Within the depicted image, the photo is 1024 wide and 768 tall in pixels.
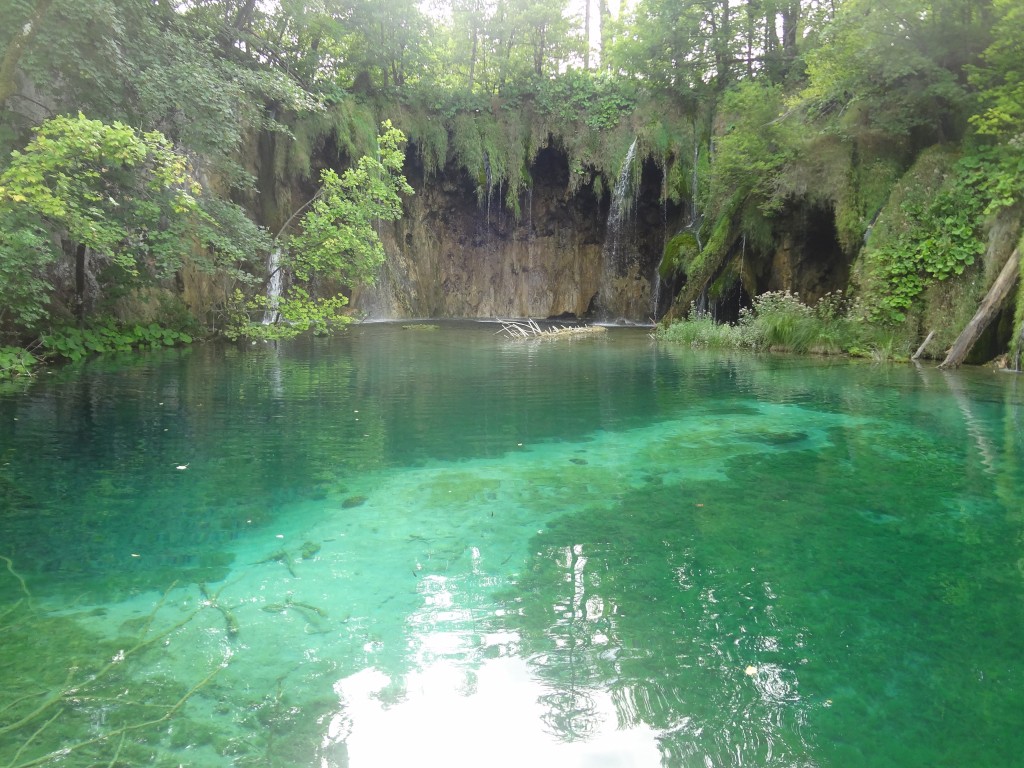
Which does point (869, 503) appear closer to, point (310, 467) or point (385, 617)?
point (385, 617)

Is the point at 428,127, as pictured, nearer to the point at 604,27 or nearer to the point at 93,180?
the point at 604,27

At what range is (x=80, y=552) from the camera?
10.9 ft

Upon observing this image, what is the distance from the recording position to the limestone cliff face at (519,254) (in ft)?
86.6

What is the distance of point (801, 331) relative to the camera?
13.5 m

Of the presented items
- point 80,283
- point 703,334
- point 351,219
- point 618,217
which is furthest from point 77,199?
point 618,217

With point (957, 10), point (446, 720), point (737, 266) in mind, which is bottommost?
point (446, 720)

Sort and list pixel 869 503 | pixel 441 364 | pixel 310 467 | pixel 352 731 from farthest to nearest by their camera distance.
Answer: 1. pixel 441 364
2. pixel 310 467
3. pixel 869 503
4. pixel 352 731

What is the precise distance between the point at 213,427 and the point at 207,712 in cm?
469

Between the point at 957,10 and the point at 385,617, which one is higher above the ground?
the point at 957,10

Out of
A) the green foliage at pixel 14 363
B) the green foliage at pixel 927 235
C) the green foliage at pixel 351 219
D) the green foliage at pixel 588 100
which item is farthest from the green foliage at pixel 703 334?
the green foliage at pixel 14 363

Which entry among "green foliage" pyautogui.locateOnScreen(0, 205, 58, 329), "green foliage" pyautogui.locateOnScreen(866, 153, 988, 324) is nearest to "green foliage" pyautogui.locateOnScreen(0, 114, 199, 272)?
"green foliage" pyautogui.locateOnScreen(0, 205, 58, 329)

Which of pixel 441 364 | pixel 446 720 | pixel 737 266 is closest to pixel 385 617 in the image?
pixel 446 720

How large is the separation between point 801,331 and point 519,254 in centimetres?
1714

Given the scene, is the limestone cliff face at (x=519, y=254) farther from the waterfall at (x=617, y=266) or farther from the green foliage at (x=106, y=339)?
the green foliage at (x=106, y=339)
